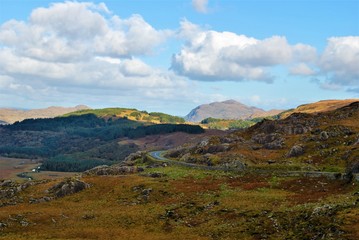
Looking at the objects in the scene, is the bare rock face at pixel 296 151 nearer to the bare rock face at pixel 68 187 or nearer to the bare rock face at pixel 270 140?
the bare rock face at pixel 270 140

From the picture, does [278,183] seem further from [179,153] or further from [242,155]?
[179,153]

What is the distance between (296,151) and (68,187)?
7011 cm

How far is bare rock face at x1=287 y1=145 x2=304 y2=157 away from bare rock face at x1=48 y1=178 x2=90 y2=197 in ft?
210

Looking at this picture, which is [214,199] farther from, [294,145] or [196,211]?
[294,145]

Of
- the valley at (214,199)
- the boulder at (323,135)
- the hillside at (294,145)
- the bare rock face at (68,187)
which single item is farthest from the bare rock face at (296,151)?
the bare rock face at (68,187)

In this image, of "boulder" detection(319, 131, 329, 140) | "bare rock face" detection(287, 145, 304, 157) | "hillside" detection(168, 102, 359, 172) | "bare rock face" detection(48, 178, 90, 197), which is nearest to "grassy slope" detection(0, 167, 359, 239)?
"bare rock face" detection(48, 178, 90, 197)

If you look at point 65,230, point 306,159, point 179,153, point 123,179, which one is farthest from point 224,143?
point 65,230

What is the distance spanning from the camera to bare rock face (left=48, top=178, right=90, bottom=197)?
8844 cm

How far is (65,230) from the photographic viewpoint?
60.8 meters

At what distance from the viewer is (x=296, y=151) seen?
12038 centimetres

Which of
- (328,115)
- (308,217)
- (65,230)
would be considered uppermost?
(328,115)

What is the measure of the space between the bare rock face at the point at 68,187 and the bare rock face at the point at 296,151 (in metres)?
64.0

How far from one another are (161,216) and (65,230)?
15613 mm

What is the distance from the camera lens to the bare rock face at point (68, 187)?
88.4 m
